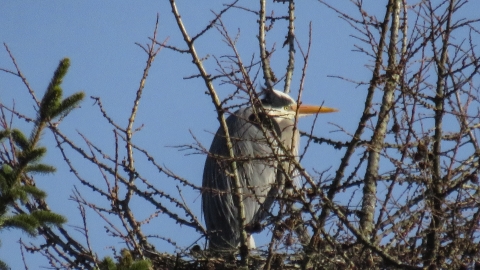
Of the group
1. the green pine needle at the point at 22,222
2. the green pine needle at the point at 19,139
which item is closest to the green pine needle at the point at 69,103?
the green pine needle at the point at 19,139

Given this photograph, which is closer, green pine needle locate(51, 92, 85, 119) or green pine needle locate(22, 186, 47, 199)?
green pine needle locate(22, 186, 47, 199)

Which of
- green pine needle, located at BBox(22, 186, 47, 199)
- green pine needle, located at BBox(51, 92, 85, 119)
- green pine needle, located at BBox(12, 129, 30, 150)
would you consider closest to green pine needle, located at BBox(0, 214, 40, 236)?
green pine needle, located at BBox(22, 186, 47, 199)

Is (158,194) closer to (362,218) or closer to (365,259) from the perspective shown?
(362,218)

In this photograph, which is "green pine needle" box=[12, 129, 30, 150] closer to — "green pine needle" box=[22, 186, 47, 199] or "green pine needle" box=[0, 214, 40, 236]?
"green pine needle" box=[22, 186, 47, 199]

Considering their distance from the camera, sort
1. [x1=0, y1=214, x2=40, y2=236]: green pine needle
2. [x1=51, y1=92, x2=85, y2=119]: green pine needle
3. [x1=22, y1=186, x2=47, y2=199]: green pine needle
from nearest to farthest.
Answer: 1. [x1=0, y1=214, x2=40, y2=236]: green pine needle
2. [x1=22, y1=186, x2=47, y2=199]: green pine needle
3. [x1=51, y1=92, x2=85, y2=119]: green pine needle

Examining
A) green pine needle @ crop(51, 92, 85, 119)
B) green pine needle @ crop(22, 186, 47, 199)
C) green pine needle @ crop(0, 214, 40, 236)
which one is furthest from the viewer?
green pine needle @ crop(51, 92, 85, 119)

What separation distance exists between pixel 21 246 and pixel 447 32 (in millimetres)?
2177

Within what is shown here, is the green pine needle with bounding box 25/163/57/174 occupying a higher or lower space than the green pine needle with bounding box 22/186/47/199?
higher

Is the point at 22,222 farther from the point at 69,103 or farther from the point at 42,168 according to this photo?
the point at 69,103

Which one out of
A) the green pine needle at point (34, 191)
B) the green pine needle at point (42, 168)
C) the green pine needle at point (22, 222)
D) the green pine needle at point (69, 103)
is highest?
the green pine needle at point (69, 103)

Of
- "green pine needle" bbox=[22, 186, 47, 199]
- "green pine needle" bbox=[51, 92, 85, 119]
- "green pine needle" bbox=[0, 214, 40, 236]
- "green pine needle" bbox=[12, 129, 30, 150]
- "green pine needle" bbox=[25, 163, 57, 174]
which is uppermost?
"green pine needle" bbox=[51, 92, 85, 119]

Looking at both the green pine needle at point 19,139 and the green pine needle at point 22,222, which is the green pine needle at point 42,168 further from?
the green pine needle at point 22,222

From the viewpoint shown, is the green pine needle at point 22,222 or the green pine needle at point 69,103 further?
the green pine needle at point 69,103

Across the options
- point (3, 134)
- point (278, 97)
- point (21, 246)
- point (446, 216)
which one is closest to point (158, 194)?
point (21, 246)
